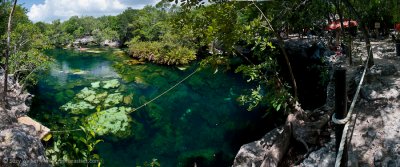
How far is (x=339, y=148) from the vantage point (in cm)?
238

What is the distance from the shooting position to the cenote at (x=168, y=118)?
11031 mm

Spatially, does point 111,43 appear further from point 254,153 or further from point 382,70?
point 382,70

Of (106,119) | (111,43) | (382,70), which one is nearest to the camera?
(106,119)

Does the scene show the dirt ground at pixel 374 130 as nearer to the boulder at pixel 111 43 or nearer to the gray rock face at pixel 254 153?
the gray rock face at pixel 254 153

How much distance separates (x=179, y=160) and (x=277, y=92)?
448 cm

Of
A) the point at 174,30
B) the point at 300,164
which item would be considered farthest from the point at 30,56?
the point at 300,164

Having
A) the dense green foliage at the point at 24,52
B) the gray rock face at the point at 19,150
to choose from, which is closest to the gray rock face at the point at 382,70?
the gray rock face at the point at 19,150

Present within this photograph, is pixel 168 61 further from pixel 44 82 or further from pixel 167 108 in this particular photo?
pixel 167 108

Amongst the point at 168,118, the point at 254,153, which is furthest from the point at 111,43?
the point at 254,153

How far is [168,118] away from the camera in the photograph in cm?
1544

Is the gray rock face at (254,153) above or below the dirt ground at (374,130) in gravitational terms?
below

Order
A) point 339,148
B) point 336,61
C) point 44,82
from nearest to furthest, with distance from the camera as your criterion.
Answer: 1. point 339,148
2. point 336,61
3. point 44,82

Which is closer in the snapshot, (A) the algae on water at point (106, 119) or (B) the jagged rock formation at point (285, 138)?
(A) the algae on water at point (106, 119)

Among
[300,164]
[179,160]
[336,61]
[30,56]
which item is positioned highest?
[30,56]
